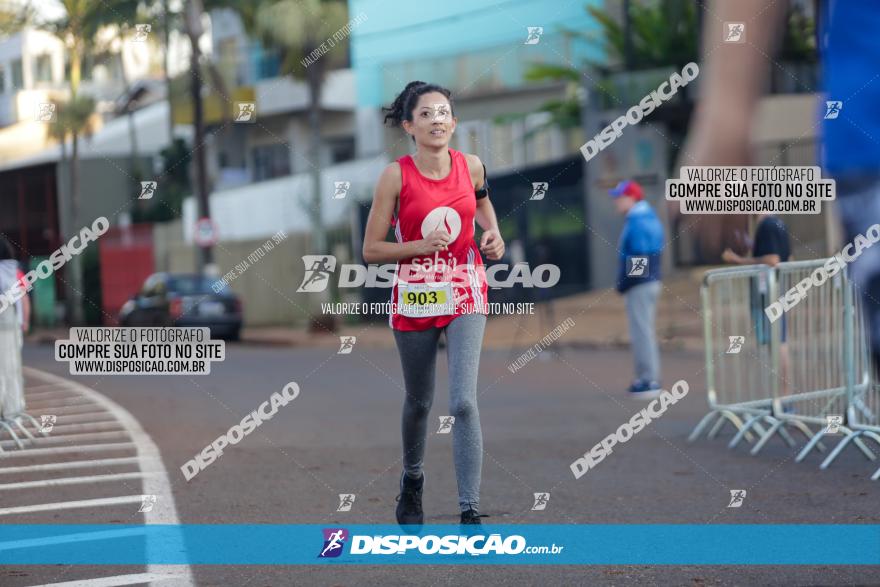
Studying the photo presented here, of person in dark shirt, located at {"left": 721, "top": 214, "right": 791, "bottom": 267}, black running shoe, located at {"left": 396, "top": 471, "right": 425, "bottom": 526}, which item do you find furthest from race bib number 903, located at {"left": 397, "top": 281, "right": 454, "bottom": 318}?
person in dark shirt, located at {"left": 721, "top": 214, "right": 791, "bottom": 267}

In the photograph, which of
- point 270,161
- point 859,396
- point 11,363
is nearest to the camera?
point 859,396

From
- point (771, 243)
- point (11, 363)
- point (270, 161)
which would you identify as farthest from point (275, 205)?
point (771, 243)

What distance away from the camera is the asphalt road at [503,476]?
16.1ft

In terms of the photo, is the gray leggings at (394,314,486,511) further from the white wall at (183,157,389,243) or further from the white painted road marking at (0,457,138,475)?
the white wall at (183,157,389,243)

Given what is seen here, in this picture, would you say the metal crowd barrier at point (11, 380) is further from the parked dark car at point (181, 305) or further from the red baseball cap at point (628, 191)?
the parked dark car at point (181, 305)

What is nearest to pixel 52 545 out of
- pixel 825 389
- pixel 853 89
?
pixel 853 89

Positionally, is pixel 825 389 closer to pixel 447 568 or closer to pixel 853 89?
pixel 447 568

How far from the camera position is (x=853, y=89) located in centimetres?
268

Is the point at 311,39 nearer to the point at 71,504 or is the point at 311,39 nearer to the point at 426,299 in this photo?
the point at 71,504

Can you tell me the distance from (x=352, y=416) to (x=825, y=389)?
393 cm

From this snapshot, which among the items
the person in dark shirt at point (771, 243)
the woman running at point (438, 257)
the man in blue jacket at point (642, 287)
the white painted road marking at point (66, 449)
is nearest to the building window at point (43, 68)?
the white painted road marking at point (66, 449)

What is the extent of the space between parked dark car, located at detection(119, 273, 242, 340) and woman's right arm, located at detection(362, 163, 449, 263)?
17.9m

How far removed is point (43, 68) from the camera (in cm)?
923

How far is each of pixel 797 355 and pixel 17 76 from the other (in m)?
5.43
